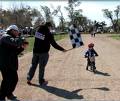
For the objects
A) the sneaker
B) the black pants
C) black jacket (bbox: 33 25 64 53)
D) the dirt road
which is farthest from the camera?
black jacket (bbox: 33 25 64 53)

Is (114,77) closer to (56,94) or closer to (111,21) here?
(56,94)

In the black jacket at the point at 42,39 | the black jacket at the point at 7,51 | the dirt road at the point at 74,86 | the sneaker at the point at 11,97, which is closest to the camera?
the black jacket at the point at 7,51

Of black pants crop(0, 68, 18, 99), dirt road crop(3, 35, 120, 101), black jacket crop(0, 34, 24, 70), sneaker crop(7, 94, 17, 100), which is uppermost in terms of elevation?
black jacket crop(0, 34, 24, 70)

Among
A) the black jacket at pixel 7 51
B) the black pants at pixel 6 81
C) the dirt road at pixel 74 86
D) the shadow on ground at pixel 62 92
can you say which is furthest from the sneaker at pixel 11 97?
the shadow on ground at pixel 62 92

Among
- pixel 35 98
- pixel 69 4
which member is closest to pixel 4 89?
pixel 35 98

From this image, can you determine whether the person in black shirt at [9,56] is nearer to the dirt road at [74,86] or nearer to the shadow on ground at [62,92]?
the dirt road at [74,86]

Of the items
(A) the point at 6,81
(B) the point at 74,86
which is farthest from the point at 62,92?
(A) the point at 6,81

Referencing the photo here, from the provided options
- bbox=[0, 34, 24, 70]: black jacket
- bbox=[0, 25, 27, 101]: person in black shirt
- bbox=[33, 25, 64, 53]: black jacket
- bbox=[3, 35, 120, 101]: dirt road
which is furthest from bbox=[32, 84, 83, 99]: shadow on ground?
bbox=[0, 34, 24, 70]: black jacket

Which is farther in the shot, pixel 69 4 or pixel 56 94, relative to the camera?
pixel 69 4

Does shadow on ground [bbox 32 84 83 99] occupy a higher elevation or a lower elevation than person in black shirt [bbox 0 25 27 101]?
lower

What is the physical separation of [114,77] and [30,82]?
285 centimetres

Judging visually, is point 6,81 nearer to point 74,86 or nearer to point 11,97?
point 11,97

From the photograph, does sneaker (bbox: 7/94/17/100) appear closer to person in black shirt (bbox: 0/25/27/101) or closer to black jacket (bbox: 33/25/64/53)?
person in black shirt (bbox: 0/25/27/101)

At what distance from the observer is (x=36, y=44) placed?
12.8 metres
